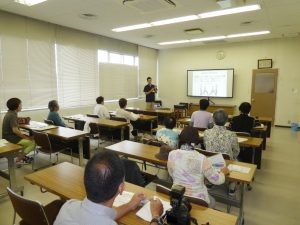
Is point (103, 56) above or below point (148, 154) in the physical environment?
above

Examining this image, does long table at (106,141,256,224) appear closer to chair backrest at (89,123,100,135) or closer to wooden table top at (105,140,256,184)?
wooden table top at (105,140,256,184)

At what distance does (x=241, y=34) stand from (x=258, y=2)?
2982 mm

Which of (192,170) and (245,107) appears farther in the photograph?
(245,107)

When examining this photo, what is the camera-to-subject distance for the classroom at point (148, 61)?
380 centimetres

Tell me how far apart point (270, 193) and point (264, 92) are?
577cm

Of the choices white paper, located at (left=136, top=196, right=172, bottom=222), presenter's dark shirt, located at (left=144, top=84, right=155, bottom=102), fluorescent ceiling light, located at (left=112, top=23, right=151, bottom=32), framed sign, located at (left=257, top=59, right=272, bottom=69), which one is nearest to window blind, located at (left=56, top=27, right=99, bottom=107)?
fluorescent ceiling light, located at (left=112, top=23, right=151, bottom=32)

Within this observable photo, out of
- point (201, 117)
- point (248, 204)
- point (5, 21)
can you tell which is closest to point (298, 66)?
point (201, 117)

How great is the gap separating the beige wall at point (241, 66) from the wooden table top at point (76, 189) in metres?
7.81

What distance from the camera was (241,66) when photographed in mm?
8539

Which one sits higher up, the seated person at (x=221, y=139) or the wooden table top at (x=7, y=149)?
the seated person at (x=221, y=139)

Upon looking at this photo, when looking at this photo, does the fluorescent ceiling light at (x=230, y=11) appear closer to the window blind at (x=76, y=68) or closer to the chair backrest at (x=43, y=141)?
the window blind at (x=76, y=68)

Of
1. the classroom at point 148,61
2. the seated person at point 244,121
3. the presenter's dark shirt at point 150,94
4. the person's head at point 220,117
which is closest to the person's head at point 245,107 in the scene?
the seated person at point 244,121

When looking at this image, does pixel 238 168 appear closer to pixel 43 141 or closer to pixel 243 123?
pixel 243 123

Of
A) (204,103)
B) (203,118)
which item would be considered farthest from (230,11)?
(203,118)
